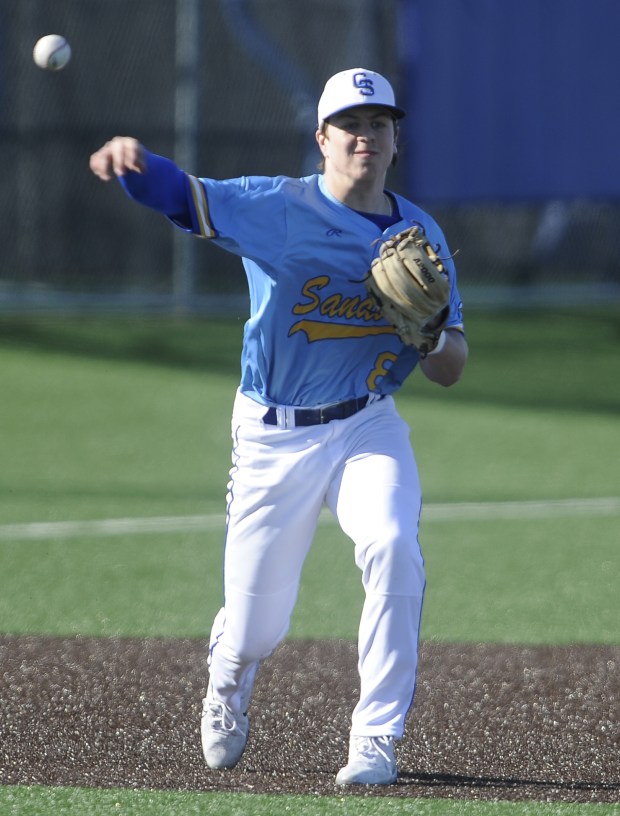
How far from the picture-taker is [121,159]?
12.3ft

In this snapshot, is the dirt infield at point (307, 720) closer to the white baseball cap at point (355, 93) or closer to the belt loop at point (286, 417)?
the belt loop at point (286, 417)

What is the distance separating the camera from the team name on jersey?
4020 mm

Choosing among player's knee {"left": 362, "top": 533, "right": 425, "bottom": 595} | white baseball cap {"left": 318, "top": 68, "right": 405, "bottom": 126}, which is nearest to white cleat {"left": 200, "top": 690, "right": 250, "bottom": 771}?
player's knee {"left": 362, "top": 533, "right": 425, "bottom": 595}

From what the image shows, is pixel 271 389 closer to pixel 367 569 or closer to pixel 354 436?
pixel 354 436

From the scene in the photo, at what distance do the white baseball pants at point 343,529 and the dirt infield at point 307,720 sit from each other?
0.96 feet

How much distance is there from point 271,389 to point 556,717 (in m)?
1.55

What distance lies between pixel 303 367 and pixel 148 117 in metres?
10.0

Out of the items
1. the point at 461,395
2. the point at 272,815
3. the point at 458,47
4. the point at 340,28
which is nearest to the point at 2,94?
the point at 340,28

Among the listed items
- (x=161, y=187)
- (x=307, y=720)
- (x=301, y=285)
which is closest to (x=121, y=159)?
(x=161, y=187)

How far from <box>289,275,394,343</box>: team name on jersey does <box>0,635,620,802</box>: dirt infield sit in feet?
4.26

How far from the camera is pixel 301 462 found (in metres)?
3.94

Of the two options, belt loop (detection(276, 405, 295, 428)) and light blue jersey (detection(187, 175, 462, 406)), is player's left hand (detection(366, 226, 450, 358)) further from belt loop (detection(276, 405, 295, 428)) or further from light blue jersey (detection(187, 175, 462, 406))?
belt loop (detection(276, 405, 295, 428))

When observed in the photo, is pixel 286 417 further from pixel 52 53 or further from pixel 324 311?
pixel 52 53

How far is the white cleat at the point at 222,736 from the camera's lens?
4.06 m
